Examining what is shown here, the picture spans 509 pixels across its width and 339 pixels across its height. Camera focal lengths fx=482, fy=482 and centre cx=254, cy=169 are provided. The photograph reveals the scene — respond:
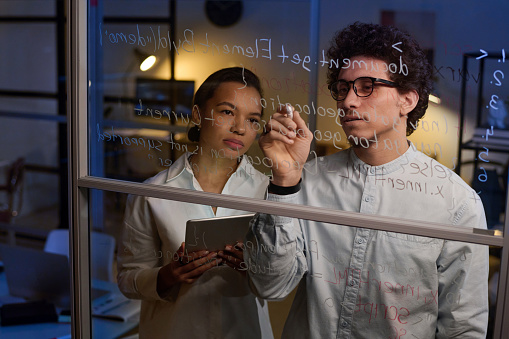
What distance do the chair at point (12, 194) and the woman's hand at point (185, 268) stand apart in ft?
8.70

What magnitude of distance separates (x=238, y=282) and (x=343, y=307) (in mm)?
335

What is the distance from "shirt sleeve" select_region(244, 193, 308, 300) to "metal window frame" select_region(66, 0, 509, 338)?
73 millimetres

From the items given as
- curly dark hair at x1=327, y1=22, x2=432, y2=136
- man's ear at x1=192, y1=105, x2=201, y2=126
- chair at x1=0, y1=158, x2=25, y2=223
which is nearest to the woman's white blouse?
man's ear at x1=192, y1=105, x2=201, y2=126

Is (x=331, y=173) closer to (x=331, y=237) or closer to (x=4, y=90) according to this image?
(x=331, y=237)

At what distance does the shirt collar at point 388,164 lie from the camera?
122cm

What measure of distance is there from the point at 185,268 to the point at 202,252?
9 cm

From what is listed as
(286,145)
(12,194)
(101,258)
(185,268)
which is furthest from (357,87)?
(12,194)

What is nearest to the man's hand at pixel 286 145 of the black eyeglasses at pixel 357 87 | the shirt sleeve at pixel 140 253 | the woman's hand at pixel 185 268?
A: the black eyeglasses at pixel 357 87

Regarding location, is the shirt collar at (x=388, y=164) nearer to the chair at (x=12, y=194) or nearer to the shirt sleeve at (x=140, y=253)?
the shirt sleeve at (x=140, y=253)

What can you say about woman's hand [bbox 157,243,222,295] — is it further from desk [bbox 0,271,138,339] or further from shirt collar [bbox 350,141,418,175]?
shirt collar [bbox 350,141,418,175]

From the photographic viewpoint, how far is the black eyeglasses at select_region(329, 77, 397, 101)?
1.23 metres

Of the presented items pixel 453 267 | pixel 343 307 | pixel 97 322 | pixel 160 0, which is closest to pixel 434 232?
pixel 453 267

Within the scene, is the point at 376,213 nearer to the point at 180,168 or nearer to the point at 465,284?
the point at 465,284

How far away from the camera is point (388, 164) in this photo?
126cm
